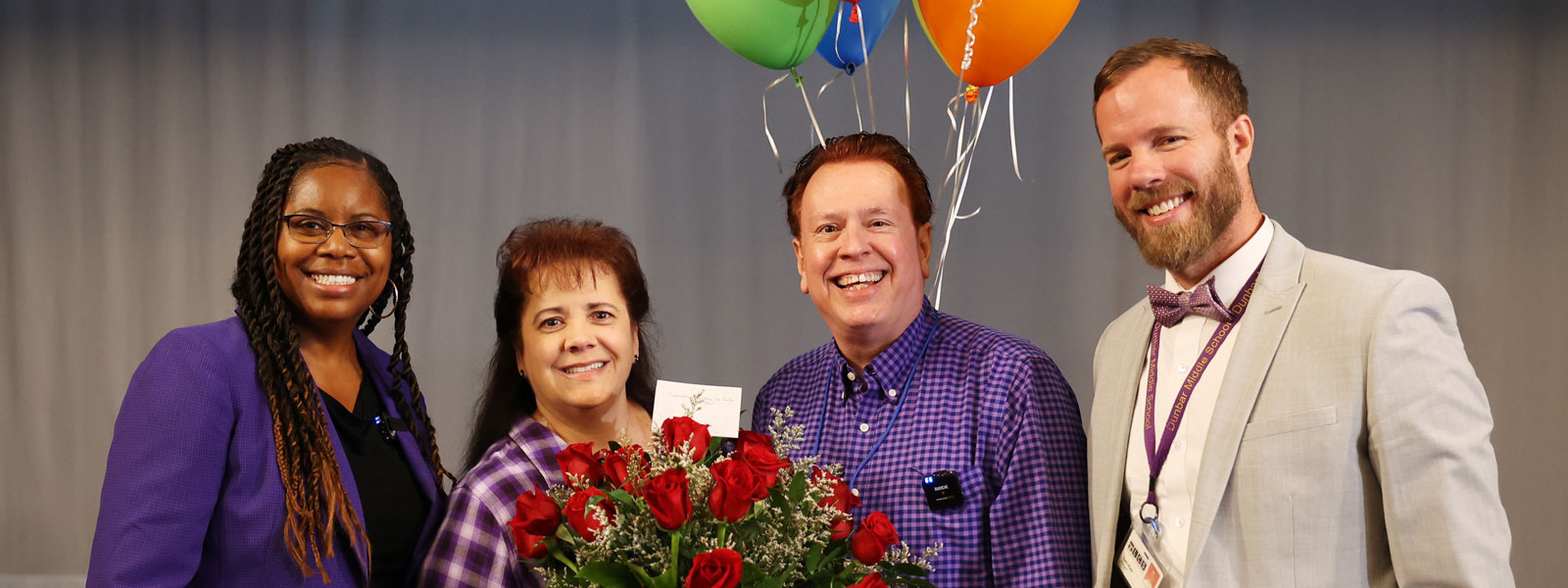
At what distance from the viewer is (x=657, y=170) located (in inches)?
175

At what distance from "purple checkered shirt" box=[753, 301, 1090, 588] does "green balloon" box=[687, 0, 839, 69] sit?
0.69m

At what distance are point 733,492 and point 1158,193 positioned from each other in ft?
2.99

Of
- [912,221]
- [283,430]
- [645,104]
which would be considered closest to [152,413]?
[283,430]

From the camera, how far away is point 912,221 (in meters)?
2.07

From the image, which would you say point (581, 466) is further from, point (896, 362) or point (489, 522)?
point (896, 362)

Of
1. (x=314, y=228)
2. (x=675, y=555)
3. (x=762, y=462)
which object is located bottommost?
(x=675, y=555)

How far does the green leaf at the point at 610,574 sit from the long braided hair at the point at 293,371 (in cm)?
60

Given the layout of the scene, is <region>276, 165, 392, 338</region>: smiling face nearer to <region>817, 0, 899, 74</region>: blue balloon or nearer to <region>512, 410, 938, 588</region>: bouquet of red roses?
<region>512, 410, 938, 588</region>: bouquet of red roses

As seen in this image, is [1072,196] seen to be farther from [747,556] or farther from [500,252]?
[747,556]

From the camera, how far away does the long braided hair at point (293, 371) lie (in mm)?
1849

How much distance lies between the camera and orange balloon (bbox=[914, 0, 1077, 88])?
7.15 ft

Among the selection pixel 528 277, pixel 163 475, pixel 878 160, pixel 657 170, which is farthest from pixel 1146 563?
pixel 657 170

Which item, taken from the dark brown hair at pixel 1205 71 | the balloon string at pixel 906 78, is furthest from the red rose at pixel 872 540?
the balloon string at pixel 906 78

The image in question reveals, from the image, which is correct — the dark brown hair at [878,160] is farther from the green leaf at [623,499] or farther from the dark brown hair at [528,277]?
the green leaf at [623,499]
